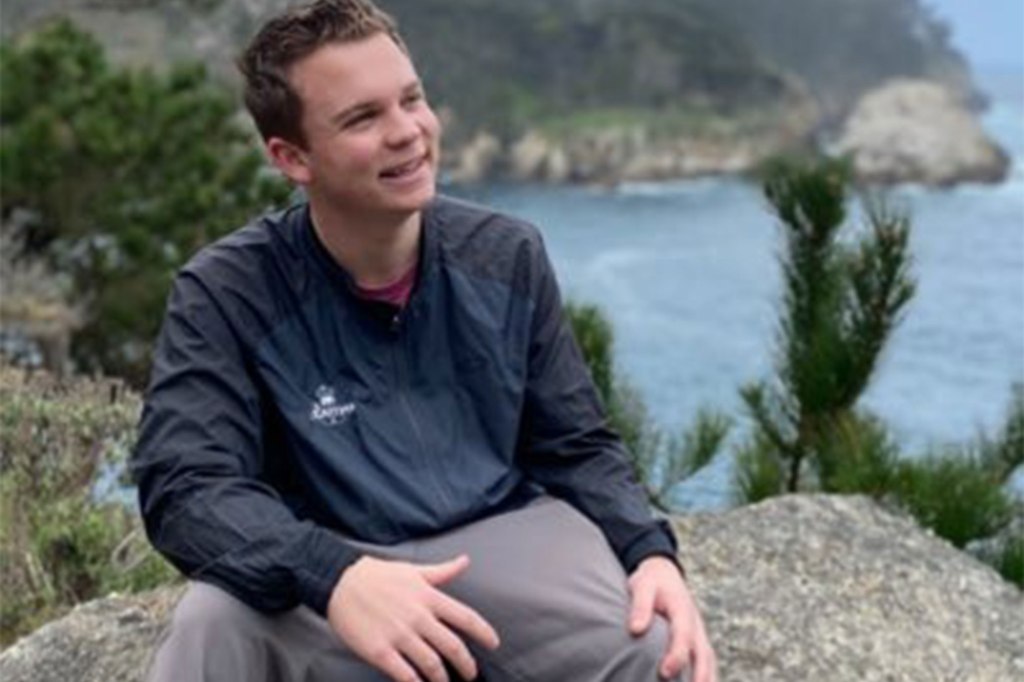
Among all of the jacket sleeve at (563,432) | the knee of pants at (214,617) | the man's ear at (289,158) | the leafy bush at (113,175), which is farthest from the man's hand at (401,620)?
the leafy bush at (113,175)

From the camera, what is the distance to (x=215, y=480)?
7.43ft

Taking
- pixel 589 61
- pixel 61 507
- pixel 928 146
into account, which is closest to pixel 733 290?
pixel 928 146

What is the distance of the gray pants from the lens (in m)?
2.24

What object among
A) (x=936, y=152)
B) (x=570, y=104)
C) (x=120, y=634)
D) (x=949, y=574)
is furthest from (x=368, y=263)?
(x=570, y=104)

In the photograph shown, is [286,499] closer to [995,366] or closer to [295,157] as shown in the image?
[295,157]

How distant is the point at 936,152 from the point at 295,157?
83.6 metres

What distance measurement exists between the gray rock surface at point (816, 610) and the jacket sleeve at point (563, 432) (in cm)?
143

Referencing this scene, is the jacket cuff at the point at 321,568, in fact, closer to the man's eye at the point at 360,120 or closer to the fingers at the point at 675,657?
the fingers at the point at 675,657

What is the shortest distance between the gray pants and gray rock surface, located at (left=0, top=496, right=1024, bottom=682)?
1587 mm

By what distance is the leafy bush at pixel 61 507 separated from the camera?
5039 mm

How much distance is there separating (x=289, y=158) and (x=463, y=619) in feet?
1.99

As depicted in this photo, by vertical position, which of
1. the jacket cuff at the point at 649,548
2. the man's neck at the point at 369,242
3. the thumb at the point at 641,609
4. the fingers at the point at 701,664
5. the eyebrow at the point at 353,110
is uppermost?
the eyebrow at the point at 353,110

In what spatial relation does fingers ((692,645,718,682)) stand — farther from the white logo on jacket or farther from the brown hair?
the brown hair

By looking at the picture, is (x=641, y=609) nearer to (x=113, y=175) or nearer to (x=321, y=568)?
(x=321, y=568)
